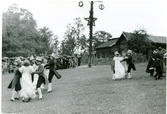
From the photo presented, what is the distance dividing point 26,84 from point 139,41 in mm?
24478

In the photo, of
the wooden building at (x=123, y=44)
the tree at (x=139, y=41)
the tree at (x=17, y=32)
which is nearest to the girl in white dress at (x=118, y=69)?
the tree at (x=139, y=41)

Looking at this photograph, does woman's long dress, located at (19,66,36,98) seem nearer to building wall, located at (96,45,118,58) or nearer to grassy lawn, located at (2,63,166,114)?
grassy lawn, located at (2,63,166,114)

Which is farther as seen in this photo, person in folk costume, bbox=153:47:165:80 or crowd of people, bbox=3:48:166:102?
person in folk costume, bbox=153:47:165:80

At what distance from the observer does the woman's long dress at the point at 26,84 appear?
1024cm

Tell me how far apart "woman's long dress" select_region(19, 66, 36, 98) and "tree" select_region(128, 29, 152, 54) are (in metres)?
22.7

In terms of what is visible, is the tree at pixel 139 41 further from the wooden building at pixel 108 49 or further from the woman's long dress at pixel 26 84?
the woman's long dress at pixel 26 84

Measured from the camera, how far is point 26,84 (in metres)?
10.3

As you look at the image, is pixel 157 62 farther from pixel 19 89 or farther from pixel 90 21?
pixel 90 21

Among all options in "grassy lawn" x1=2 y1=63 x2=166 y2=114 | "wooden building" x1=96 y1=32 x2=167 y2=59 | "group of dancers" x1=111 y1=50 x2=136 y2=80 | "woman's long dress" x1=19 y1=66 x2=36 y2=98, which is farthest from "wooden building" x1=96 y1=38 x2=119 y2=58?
"woman's long dress" x1=19 y1=66 x2=36 y2=98

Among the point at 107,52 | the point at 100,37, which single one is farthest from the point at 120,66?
the point at 100,37

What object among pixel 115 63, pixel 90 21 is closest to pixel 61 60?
pixel 90 21

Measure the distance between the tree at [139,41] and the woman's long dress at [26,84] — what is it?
74.4 ft

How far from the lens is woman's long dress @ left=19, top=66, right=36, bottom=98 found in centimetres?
1024

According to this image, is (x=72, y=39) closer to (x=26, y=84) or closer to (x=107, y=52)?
(x=107, y=52)
